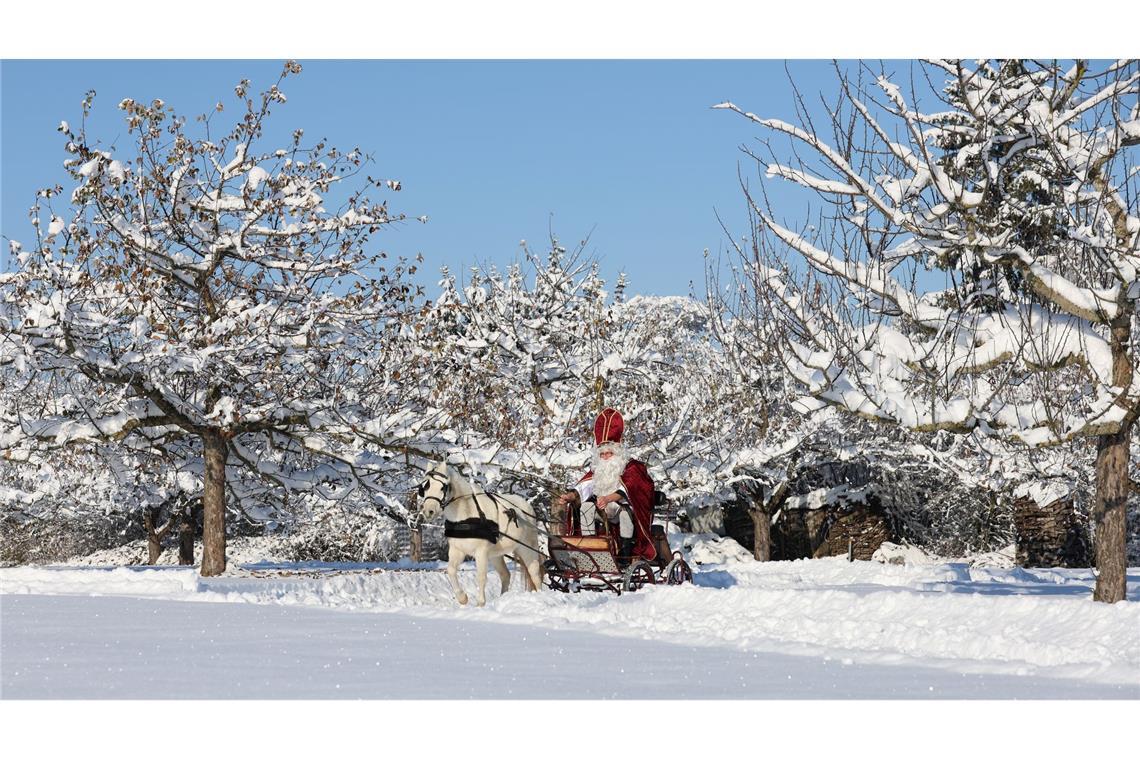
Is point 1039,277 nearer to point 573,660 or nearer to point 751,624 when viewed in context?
point 751,624

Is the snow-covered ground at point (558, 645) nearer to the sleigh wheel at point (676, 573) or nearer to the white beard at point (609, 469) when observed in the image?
the sleigh wheel at point (676, 573)

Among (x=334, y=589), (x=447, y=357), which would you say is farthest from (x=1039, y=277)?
(x=447, y=357)

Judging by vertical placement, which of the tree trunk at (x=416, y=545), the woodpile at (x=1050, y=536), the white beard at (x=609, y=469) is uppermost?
the white beard at (x=609, y=469)

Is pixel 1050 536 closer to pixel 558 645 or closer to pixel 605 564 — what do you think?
pixel 605 564

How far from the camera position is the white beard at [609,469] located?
1449 centimetres

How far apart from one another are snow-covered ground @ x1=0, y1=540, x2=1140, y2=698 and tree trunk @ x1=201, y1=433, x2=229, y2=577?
12.7ft

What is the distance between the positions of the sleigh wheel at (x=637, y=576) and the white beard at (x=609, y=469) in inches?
39.9

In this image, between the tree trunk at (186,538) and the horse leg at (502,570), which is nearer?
the horse leg at (502,570)

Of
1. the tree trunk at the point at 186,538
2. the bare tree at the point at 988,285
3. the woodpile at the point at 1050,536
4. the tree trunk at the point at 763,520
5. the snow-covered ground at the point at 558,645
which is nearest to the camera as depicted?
the snow-covered ground at the point at 558,645

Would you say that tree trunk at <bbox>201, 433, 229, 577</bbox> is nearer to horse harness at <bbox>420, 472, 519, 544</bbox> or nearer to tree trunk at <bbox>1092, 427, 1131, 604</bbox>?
horse harness at <bbox>420, 472, 519, 544</bbox>

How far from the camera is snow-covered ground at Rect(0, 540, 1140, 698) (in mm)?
6566

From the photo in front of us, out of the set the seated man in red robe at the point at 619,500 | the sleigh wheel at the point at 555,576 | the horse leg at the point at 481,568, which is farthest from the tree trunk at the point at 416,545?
the horse leg at the point at 481,568

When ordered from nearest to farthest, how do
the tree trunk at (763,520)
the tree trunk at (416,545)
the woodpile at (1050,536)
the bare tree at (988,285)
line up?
the bare tree at (988,285) → the woodpile at (1050,536) → the tree trunk at (763,520) → the tree trunk at (416,545)

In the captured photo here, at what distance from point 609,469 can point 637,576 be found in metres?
1.39
